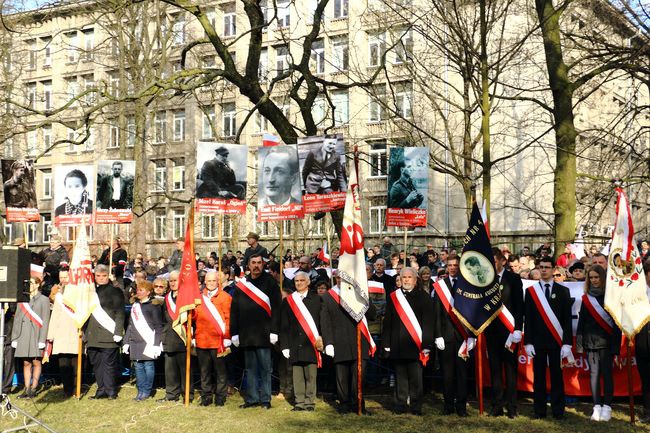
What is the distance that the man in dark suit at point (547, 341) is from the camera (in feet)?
34.7

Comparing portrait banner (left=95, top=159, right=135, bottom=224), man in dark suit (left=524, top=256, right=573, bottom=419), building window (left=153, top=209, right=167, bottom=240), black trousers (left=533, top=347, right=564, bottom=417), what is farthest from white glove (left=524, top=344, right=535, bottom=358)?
building window (left=153, top=209, right=167, bottom=240)

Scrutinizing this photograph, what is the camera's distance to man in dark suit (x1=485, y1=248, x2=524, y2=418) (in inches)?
A: 423

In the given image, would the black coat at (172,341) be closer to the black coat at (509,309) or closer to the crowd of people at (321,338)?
the crowd of people at (321,338)

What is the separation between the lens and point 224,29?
49.8 m

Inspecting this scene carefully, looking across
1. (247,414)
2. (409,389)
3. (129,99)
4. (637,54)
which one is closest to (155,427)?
(247,414)

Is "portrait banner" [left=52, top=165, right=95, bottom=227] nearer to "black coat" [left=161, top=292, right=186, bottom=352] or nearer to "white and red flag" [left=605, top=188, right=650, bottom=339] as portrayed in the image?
"black coat" [left=161, top=292, right=186, bottom=352]

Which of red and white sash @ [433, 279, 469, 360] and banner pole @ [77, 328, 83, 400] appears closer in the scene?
red and white sash @ [433, 279, 469, 360]

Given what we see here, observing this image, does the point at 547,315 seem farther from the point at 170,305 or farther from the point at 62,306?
the point at 62,306

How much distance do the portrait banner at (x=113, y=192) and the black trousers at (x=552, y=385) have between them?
9.61 meters

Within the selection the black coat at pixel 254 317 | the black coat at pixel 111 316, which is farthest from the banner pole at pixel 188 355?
the black coat at pixel 111 316

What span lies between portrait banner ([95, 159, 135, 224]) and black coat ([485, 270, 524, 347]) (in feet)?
29.4

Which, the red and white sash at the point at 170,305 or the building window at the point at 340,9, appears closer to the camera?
the red and white sash at the point at 170,305

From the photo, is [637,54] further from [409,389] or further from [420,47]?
[420,47]

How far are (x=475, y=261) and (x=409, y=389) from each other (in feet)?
6.43
